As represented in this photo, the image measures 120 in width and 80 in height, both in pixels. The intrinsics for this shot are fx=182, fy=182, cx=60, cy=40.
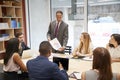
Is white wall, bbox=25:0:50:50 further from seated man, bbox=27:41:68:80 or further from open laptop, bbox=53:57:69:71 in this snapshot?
seated man, bbox=27:41:68:80

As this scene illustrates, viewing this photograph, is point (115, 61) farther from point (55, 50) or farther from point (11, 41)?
point (11, 41)

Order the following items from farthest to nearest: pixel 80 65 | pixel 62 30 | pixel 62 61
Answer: pixel 62 30 → pixel 80 65 → pixel 62 61

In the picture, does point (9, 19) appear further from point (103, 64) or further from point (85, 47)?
point (103, 64)

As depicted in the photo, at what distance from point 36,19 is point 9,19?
3.69 ft

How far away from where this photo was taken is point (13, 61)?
2.52 meters

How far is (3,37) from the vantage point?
472 cm

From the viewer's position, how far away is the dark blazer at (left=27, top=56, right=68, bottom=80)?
186cm

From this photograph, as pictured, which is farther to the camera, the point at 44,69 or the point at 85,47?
the point at 85,47

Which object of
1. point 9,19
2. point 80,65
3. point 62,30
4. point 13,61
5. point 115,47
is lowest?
point 80,65

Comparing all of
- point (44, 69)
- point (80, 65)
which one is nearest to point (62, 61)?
point (80, 65)

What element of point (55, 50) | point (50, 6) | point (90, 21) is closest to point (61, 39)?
point (55, 50)

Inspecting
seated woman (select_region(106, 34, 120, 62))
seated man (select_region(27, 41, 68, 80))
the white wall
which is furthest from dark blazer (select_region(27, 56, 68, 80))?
the white wall

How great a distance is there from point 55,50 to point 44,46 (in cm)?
181

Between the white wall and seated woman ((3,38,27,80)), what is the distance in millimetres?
3167
